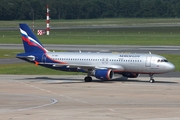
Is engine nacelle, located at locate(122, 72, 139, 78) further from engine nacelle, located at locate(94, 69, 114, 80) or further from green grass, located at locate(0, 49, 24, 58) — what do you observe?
green grass, located at locate(0, 49, 24, 58)

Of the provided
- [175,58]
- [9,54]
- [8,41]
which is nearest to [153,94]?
[175,58]

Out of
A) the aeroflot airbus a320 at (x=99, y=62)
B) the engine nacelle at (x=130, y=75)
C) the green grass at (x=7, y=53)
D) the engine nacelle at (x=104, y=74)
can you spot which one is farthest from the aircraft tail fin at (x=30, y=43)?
the green grass at (x=7, y=53)

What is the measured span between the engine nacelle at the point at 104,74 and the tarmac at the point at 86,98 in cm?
80

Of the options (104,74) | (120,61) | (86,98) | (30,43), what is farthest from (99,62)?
(86,98)

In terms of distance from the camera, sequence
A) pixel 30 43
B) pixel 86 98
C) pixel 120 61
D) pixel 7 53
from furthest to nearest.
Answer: pixel 7 53, pixel 30 43, pixel 120 61, pixel 86 98

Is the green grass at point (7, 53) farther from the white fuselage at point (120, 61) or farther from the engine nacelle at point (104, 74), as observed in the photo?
the engine nacelle at point (104, 74)

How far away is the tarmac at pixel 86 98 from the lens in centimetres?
4138

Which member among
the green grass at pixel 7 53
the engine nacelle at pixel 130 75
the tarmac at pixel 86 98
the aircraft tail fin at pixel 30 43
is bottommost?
the tarmac at pixel 86 98

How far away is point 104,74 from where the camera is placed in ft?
212

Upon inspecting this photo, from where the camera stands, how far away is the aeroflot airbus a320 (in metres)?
64.9

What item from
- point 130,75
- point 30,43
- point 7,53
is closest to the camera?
point 130,75

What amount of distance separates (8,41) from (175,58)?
190ft

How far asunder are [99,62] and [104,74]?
9.17ft

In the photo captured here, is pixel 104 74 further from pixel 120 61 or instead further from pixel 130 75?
pixel 130 75
